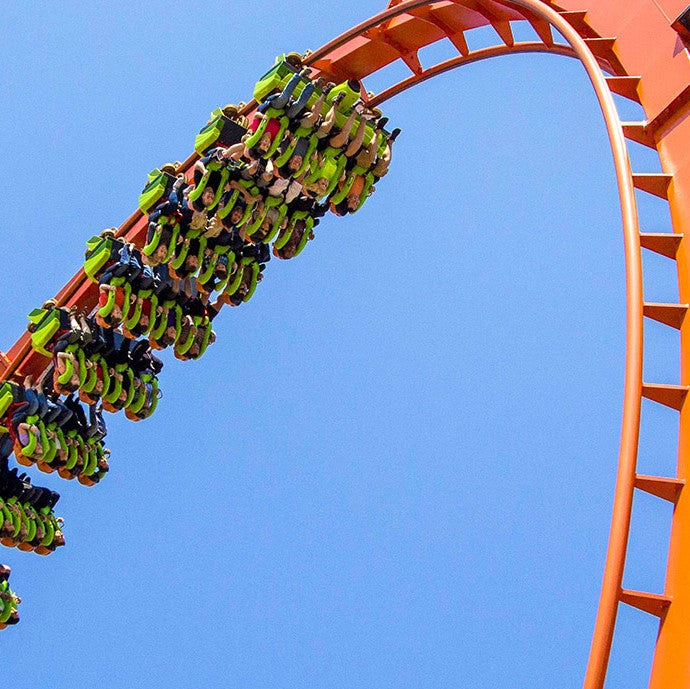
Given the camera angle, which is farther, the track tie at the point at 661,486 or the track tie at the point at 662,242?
the track tie at the point at 662,242

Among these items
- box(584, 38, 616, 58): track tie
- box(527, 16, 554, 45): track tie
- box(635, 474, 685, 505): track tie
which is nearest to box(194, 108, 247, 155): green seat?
box(527, 16, 554, 45): track tie

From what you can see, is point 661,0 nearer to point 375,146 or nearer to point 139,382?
point 375,146

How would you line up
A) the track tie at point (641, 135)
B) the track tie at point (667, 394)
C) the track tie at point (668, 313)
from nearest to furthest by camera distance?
the track tie at point (667, 394) → the track tie at point (668, 313) → the track tie at point (641, 135)

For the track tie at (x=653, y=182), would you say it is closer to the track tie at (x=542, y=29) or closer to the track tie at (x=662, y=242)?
the track tie at (x=662, y=242)

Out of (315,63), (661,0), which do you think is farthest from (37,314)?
(661,0)

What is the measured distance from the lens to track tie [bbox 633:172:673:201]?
582cm

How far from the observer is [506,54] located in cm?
864

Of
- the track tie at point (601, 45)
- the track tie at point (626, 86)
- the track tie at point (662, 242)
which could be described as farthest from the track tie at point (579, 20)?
the track tie at point (662, 242)

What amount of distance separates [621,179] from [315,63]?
487 centimetres

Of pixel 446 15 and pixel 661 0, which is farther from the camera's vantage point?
pixel 446 15

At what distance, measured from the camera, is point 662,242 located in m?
5.57

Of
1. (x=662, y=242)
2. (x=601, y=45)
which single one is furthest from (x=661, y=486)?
(x=601, y=45)

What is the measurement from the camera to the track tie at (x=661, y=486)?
4828 mm

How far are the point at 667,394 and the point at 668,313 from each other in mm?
448
